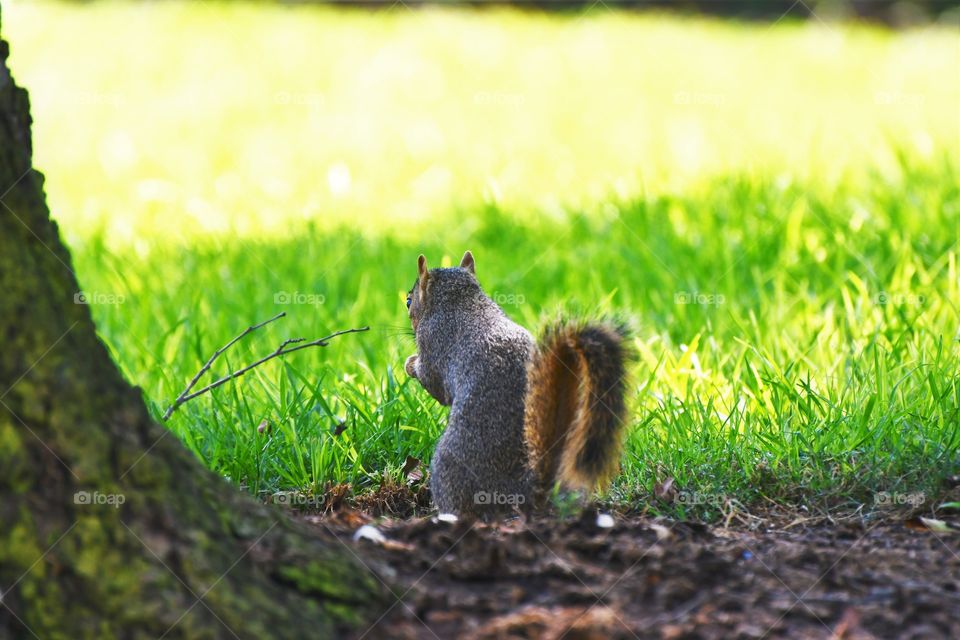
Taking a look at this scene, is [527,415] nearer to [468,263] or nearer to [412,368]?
[412,368]

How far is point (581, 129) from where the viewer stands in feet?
27.2

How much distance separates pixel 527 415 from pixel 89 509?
→ 49.7 inches

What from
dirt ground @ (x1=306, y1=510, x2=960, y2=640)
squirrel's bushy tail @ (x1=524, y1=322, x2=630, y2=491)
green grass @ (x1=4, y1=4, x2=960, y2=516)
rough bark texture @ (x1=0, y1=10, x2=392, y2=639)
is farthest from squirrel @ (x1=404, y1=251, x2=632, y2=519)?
rough bark texture @ (x1=0, y1=10, x2=392, y2=639)

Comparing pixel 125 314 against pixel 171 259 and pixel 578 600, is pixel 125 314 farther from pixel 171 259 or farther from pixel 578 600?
pixel 578 600

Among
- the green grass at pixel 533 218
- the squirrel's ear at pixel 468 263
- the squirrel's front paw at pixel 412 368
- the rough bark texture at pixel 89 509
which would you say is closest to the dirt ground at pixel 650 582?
the rough bark texture at pixel 89 509

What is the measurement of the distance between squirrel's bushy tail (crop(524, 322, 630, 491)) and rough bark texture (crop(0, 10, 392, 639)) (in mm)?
824

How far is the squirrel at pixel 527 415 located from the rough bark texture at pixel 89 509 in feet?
2.76

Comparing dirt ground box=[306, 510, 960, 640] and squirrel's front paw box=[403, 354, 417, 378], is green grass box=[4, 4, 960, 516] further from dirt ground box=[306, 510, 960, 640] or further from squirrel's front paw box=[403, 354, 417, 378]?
dirt ground box=[306, 510, 960, 640]

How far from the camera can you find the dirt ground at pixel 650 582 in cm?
195

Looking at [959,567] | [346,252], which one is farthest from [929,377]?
[346,252]

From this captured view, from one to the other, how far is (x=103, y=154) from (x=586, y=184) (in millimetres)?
3358

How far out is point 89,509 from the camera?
181 cm

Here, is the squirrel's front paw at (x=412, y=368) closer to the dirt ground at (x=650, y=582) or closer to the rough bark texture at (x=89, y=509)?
the dirt ground at (x=650, y=582)

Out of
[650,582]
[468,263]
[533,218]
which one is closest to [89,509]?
[650,582]
